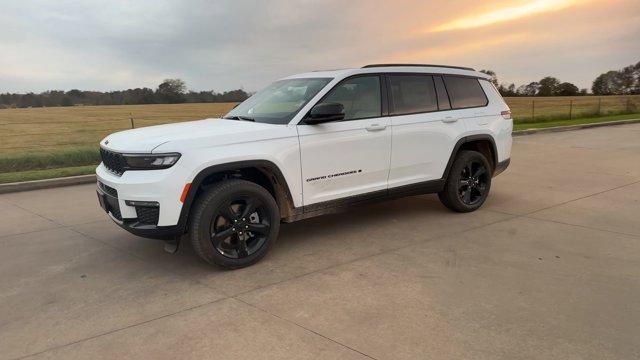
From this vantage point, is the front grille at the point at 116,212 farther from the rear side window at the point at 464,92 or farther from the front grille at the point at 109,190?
the rear side window at the point at 464,92

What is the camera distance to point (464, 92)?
652cm

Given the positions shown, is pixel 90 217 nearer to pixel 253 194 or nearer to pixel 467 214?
pixel 253 194

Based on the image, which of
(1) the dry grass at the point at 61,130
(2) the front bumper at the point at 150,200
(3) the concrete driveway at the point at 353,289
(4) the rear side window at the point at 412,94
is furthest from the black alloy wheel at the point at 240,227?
(1) the dry grass at the point at 61,130

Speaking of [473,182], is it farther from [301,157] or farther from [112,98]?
[112,98]

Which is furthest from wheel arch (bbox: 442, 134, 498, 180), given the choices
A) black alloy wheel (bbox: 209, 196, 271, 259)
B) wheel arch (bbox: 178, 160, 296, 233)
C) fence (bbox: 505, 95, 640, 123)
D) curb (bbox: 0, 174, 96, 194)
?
fence (bbox: 505, 95, 640, 123)

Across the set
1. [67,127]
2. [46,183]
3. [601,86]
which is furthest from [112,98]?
[601,86]

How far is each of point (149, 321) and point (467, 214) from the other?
4.25 meters

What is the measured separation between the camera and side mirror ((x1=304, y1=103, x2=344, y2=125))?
486cm

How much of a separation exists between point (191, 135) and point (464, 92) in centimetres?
364

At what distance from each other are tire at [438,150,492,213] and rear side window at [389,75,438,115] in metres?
0.82

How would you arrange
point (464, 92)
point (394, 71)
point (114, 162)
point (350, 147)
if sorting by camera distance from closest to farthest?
point (114, 162), point (350, 147), point (394, 71), point (464, 92)

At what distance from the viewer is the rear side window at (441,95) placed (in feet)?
20.4

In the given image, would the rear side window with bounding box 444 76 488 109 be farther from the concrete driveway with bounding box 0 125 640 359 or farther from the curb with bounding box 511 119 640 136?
the curb with bounding box 511 119 640 136

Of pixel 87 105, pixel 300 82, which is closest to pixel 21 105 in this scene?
pixel 87 105
